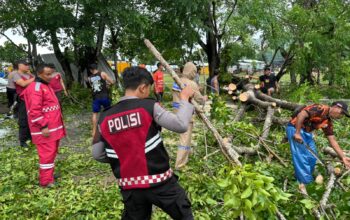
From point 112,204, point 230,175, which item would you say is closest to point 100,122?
point 230,175

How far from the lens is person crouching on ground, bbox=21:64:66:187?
15.0 feet

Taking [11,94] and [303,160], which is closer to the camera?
[303,160]

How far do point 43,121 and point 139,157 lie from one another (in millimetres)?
2694

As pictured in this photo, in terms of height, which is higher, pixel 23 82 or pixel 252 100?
pixel 23 82

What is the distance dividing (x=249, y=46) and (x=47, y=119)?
Result: 1546cm

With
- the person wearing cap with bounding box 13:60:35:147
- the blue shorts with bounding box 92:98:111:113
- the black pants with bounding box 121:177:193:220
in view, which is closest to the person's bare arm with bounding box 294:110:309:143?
the black pants with bounding box 121:177:193:220

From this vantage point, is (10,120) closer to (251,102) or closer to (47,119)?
(47,119)

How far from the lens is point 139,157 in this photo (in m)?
2.43

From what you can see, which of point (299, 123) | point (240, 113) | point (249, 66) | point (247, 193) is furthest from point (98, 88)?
point (249, 66)

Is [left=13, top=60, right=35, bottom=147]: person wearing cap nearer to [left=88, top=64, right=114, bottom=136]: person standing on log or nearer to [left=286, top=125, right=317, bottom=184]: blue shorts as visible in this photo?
[left=88, top=64, right=114, bottom=136]: person standing on log

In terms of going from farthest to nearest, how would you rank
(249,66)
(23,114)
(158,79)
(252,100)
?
(249,66), (158,79), (252,100), (23,114)

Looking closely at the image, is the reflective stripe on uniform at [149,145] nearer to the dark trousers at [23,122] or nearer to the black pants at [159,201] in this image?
the black pants at [159,201]

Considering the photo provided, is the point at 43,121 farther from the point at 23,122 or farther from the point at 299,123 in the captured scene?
the point at 299,123

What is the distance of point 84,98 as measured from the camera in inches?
548
